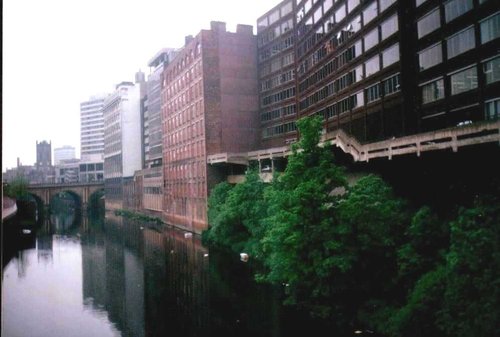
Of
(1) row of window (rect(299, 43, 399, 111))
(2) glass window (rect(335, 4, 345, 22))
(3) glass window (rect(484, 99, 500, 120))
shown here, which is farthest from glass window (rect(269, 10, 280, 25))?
(3) glass window (rect(484, 99, 500, 120))

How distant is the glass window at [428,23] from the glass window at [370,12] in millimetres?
7094

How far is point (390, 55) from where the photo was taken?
146 ft

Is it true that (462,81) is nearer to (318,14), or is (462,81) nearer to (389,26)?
(389,26)

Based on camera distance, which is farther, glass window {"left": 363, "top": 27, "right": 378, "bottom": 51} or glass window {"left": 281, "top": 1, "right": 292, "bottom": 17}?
glass window {"left": 281, "top": 1, "right": 292, "bottom": 17}

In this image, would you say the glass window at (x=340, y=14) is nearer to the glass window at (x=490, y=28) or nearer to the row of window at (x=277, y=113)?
the row of window at (x=277, y=113)

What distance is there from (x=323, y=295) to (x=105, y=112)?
13251cm

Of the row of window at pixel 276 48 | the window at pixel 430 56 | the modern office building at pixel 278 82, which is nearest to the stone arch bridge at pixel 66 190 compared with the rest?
the modern office building at pixel 278 82

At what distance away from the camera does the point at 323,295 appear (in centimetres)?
2744

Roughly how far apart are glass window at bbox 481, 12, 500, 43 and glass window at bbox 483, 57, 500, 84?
1607 millimetres

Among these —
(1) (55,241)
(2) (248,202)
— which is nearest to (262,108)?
(2) (248,202)

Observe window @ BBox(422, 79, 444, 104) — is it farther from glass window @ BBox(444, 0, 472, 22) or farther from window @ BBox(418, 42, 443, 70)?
glass window @ BBox(444, 0, 472, 22)

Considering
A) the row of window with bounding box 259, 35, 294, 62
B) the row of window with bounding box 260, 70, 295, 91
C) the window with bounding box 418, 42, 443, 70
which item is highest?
the row of window with bounding box 259, 35, 294, 62

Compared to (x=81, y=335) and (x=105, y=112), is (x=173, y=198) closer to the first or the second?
(x=81, y=335)

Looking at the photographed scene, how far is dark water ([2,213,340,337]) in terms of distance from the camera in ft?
87.9
